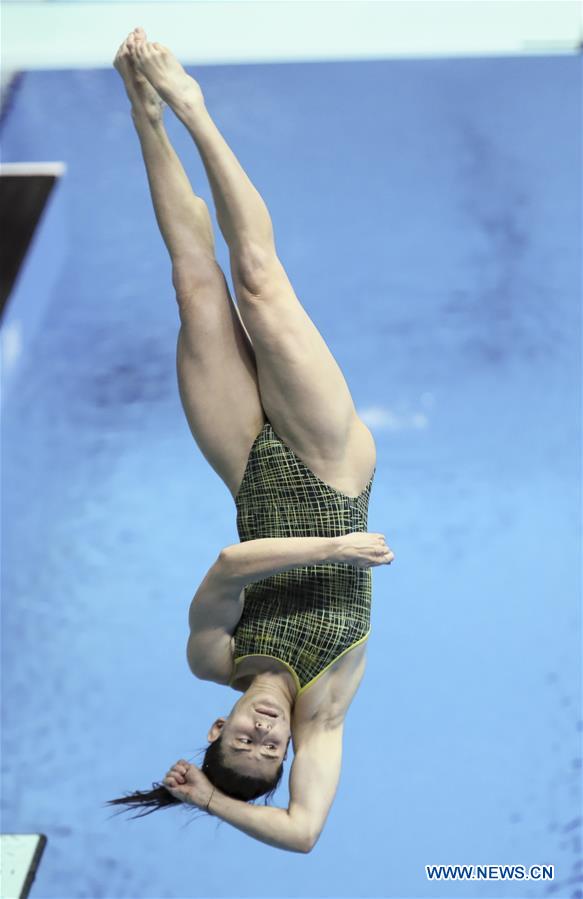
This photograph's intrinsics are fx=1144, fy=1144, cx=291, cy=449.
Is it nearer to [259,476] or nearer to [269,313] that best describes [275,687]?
[259,476]

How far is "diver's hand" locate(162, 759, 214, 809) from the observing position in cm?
284

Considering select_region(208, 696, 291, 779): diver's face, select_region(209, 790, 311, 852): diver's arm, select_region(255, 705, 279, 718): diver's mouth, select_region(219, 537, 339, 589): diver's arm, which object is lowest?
select_region(209, 790, 311, 852): diver's arm

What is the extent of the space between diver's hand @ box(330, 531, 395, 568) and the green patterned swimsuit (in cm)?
25

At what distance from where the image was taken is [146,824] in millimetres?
4336

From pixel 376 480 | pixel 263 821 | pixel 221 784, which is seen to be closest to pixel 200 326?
pixel 221 784

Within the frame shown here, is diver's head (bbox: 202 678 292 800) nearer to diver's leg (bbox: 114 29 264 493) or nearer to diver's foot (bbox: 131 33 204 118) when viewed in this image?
diver's leg (bbox: 114 29 264 493)

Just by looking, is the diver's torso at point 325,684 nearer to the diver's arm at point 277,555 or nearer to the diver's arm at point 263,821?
the diver's arm at point 263,821

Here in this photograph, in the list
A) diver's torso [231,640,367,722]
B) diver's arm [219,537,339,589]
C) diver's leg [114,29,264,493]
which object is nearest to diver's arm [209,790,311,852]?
diver's torso [231,640,367,722]

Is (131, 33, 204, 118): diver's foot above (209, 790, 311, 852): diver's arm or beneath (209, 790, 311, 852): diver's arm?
above

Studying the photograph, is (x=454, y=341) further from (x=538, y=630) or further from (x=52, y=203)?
(x=52, y=203)

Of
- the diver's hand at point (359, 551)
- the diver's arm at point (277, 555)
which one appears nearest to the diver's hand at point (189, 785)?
the diver's arm at point (277, 555)

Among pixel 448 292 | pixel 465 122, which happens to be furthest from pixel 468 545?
pixel 465 122

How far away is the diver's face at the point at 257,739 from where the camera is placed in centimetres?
282

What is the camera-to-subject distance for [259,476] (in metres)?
3.11
